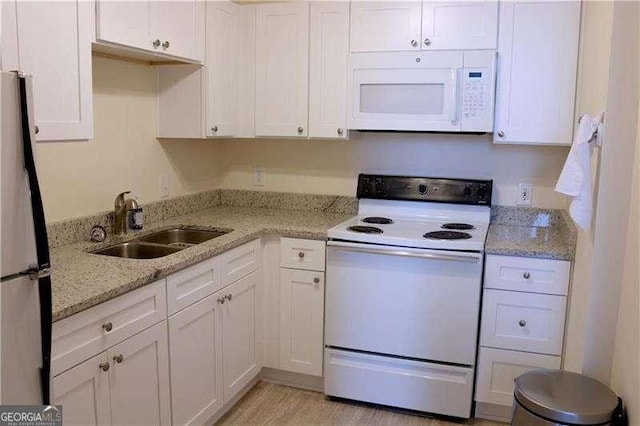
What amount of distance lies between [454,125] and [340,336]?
123 centimetres

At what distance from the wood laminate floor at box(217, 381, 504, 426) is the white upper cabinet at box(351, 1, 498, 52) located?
188cm

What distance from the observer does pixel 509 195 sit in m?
3.18

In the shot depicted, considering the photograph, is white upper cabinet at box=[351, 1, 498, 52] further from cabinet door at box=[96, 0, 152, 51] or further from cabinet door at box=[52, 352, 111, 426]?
cabinet door at box=[52, 352, 111, 426]

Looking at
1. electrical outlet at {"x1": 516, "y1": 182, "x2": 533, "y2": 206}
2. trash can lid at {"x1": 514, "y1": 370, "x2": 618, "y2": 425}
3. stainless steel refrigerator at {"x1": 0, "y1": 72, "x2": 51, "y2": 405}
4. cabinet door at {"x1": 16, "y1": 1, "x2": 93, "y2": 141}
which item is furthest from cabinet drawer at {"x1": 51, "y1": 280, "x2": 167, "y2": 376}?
electrical outlet at {"x1": 516, "y1": 182, "x2": 533, "y2": 206}

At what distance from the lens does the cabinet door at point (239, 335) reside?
2695 millimetres

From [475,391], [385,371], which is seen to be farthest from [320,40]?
[475,391]

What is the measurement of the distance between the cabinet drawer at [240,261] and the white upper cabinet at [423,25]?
1.20 m

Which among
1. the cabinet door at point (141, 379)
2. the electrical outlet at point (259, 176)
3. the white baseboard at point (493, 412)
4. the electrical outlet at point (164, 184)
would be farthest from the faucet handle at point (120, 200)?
the white baseboard at point (493, 412)

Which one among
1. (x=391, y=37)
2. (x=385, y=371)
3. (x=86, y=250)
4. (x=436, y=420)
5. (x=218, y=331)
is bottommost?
(x=436, y=420)

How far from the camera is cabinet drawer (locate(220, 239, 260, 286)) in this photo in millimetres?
2641

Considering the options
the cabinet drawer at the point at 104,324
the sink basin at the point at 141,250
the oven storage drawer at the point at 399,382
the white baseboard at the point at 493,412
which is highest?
the sink basin at the point at 141,250

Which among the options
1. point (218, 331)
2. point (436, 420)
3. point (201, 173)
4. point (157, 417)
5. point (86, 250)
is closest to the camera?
point (157, 417)

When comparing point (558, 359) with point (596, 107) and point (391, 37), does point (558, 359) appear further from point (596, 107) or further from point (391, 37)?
point (391, 37)

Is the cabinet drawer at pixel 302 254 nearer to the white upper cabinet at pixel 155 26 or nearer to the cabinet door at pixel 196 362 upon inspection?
the cabinet door at pixel 196 362
